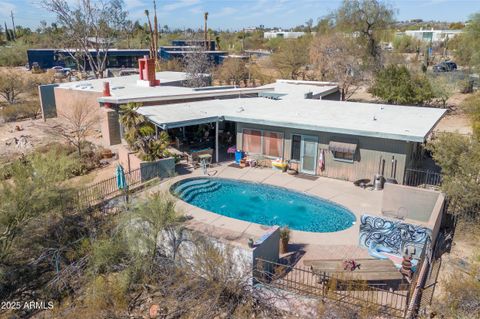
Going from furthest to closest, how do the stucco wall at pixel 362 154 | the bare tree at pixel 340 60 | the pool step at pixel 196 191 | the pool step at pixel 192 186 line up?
the bare tree at pixel 340 60, the pool step at pixel 192 186, the pool step at pixel 196 191, the stucco wall at pixel 362 154

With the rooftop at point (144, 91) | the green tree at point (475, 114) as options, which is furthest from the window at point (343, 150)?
the rooftop at point (144, 91)

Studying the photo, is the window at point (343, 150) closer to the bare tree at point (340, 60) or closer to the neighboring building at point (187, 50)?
the bare tree at point (340, 60)

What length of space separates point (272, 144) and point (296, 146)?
1.32 m

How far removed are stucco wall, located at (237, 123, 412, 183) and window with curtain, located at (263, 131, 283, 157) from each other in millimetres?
290

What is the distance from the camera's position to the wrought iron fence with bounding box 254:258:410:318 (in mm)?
9703

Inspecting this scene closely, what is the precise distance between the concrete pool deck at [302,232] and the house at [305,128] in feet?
3.40

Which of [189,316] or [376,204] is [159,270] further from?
[376,204]

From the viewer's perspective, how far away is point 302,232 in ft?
45.5

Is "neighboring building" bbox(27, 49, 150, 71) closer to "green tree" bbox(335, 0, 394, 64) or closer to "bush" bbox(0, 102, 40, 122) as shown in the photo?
"bush" bbox(0, 102, 40, 122)

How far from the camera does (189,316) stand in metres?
10.6

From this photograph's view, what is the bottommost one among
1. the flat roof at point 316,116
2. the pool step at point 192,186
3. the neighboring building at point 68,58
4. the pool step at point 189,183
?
the pool step at point 192,186

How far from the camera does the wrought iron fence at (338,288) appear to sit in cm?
970

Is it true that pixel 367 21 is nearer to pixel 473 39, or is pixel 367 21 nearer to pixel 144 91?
pixel 473 39

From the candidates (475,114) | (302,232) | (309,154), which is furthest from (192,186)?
(475,114)
